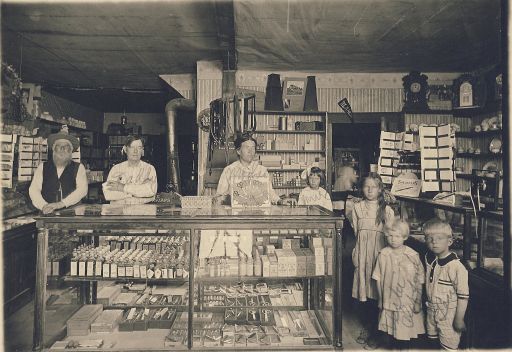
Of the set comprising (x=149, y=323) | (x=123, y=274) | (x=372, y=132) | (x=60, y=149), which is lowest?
(x=149, y=323)

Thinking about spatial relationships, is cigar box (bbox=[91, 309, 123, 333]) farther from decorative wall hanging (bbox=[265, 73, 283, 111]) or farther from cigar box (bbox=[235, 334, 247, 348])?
decorative wall hanging (bbox=[265, 73, 283, 111])

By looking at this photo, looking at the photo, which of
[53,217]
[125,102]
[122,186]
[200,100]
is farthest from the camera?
[125,102]

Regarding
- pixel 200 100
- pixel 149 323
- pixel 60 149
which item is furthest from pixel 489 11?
pixel 60 149

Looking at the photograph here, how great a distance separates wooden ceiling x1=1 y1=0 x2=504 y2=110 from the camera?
3805 millimetres

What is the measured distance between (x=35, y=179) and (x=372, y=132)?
22.1 feet

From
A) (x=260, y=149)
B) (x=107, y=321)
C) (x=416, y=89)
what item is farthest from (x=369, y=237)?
(x=416, y=89)

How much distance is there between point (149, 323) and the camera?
2.87 meters

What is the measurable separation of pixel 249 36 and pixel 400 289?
11.3ft

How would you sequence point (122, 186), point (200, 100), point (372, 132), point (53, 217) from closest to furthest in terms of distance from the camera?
point (53, 217), point (122, 186), point (200, 100), point (372, 132)

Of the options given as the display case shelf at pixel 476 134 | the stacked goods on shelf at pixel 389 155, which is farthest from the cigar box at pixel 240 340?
the display case shelf at pixel 476 134

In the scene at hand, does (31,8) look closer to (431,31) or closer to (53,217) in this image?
(53,217)

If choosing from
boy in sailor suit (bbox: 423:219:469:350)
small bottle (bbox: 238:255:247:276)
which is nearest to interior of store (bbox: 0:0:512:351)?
small bottle (bbox: 238:255:247:276)

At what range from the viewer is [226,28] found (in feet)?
13.1

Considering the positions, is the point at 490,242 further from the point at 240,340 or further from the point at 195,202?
the point at 195,202
